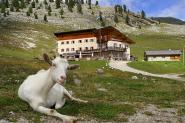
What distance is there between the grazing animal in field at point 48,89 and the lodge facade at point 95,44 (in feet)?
479

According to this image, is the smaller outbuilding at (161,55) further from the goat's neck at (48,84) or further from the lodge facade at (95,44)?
the goat's neck at (48,84)

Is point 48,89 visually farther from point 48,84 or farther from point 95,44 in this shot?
point 95,44

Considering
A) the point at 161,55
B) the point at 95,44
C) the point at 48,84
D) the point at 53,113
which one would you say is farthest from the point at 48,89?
the point at 161,55

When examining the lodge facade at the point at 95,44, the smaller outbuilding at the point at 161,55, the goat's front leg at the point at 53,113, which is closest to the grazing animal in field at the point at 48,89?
the goat's front leg at the point at 53,113

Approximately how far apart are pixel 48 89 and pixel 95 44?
16094 cm

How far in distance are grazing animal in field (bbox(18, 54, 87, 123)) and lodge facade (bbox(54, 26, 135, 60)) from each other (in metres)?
146

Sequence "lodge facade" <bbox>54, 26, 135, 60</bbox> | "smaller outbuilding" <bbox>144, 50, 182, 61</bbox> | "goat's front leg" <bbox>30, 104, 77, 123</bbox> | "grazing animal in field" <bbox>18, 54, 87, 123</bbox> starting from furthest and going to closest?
1. "smaller outbuilding" <bbox>144, 50, 182, 61</bbox>
2. "lodge facade" <bbox>54, 26, 135, 60</bbox>
3. "grazing animal in field" <bbox>18, 54, 87, 123</bbox>
4. "goat's front leg" <bbox>30, 104, 77, 123</bbox>

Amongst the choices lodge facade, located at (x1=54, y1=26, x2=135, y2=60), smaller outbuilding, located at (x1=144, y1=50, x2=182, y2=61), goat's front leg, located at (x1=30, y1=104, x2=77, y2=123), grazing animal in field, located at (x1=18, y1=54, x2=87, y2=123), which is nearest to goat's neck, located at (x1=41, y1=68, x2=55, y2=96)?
grazing animal in field, located at (x1=18, y1=54, x2=87, y2=123)

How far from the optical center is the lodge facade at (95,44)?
172 meters

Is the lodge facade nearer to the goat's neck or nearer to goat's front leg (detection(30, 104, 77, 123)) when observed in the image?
the goat's neck

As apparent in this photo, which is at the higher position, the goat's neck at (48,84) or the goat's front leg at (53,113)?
the goat's neck at (48,84)

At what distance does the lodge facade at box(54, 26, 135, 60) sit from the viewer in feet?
566

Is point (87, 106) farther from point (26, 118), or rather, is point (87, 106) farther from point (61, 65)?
point (61, 65)

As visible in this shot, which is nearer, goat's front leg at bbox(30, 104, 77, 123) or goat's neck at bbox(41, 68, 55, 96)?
goat's front leg at bbox(30, 104, 77, 123)
